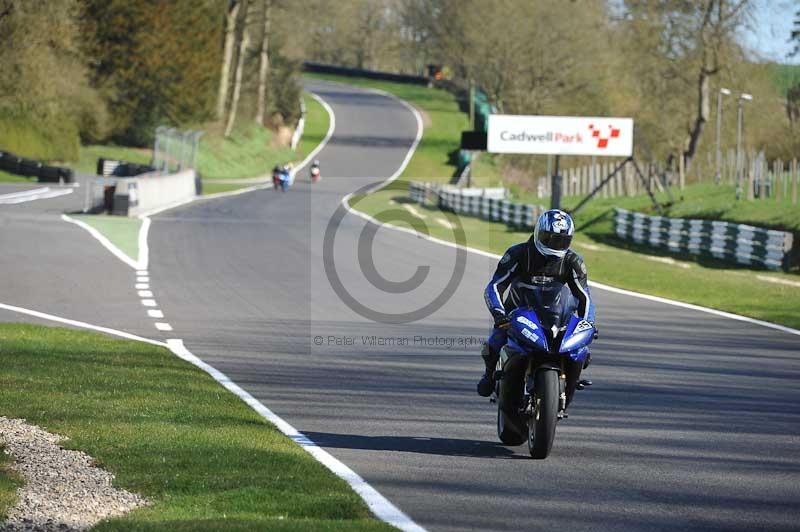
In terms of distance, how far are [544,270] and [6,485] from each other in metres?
3.95

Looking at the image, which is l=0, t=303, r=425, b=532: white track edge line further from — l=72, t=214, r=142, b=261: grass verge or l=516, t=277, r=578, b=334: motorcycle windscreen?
l=72, t=214, r=142, b=261: grass verge

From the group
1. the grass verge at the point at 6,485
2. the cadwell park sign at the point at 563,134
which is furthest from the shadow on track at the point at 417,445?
the cadwell park sign at the point at 563,134

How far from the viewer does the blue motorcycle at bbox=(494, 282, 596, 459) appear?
9422mm

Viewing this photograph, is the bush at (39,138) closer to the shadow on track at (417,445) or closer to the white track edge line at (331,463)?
the white track edge line at (331,463)

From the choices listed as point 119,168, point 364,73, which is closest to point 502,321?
point 119,168

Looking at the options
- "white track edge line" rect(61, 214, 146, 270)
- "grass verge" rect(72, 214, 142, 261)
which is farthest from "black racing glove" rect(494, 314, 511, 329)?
"grass verge" rect(72, 214, 142, 261)

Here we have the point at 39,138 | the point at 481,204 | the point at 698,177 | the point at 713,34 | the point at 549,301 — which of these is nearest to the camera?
the point at 549,301

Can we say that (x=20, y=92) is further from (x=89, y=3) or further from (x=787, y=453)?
(x=787, y=453)

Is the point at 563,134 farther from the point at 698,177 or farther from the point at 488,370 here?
the point at 488,370

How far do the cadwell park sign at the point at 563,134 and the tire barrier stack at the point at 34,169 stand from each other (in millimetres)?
17351

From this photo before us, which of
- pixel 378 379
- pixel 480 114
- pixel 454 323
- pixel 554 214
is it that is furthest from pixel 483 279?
pixel 480 114

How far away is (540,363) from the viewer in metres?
9.63

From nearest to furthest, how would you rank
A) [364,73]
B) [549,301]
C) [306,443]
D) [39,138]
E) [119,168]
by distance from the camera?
[549,301] < [306,443] < [119,168] < [39,138] < [364,73]

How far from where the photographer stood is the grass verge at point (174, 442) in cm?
736
